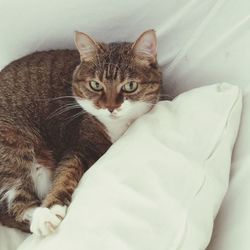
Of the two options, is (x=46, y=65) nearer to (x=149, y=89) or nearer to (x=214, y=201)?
(x=149, y=89)

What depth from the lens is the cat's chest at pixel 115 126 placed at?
121 cm

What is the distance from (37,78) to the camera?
1.33 metres

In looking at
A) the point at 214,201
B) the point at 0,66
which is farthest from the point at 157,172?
the point at 0,66

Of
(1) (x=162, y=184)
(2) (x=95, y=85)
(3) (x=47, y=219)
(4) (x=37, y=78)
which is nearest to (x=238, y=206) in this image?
(1) (x=162, y=184)

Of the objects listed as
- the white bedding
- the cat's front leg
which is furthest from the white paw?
the white bedding

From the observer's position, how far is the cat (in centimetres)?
116

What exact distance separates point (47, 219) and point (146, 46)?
0.54 meters

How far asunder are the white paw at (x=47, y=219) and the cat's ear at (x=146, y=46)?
0.48 meters

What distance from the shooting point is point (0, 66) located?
1454 mm

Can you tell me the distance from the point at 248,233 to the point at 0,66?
1.03 metres

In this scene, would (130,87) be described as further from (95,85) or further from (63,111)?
(63,111)

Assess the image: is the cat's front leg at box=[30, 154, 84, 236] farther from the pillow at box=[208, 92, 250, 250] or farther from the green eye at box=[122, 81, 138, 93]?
the pillow at box=[208, 92, 250, 250]

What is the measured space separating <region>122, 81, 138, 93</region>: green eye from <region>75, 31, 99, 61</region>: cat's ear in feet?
0.45

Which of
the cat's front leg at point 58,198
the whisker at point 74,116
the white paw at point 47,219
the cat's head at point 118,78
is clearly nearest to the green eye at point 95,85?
the cat's head at point 118,78
